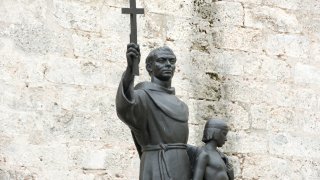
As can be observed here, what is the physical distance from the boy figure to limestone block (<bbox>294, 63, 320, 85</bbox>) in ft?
11.9

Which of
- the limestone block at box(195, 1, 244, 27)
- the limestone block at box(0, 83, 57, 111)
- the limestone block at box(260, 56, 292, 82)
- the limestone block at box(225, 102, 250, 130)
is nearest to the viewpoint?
the limestone block at box(0, 83, 57, 111)

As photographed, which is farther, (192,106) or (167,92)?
(192,106)

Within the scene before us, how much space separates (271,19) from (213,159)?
12.8 ft

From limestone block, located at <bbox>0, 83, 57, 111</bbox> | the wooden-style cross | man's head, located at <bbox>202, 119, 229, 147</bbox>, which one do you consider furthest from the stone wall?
the wooden-style cross

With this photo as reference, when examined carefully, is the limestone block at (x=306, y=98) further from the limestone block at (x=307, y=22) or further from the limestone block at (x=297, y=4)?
the limestone block at (x=297, y=4)

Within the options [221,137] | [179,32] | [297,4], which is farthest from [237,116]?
[221,137]

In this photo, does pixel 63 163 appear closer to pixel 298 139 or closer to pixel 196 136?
pixel 196 136

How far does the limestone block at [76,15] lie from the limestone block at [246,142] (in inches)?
62.2

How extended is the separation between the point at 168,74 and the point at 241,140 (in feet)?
11.4

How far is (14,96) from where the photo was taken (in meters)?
8.77

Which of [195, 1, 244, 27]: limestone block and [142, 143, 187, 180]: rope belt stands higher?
[195, 1, 244, 27]: limestone block

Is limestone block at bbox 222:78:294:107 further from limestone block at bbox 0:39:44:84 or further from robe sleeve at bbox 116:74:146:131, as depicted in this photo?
robe sleeve at bbox 116:74:146:131

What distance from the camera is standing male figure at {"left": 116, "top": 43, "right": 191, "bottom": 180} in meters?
6.17

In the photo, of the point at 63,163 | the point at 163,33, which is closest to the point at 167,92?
the point at 63,163
